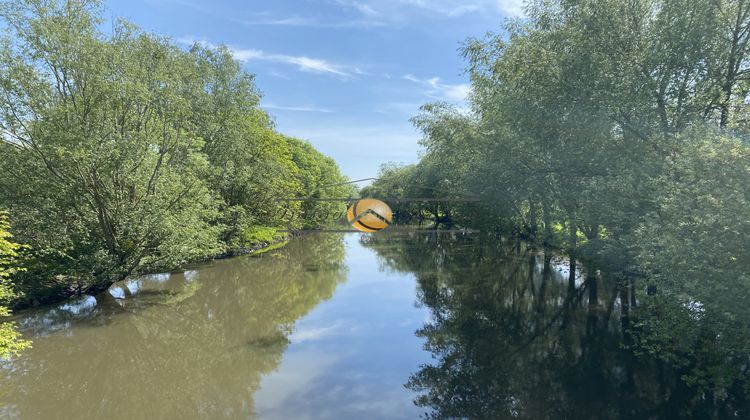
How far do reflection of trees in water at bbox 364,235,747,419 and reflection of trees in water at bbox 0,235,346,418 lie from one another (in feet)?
16.6

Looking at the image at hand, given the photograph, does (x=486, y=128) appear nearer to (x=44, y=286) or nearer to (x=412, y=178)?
(x=44, y=286)

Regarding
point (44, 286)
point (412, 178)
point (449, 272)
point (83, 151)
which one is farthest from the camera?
point (412, 178)

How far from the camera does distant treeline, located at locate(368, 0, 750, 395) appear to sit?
285 inches

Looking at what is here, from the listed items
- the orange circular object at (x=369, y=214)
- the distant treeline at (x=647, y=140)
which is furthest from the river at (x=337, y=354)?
the orange circular object at (x=369, y=214)

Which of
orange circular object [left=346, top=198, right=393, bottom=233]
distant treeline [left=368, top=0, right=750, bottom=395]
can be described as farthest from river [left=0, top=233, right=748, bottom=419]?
orange circular object [left=346, top=198, right=393, bottom=233]

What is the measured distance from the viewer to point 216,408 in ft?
29.2

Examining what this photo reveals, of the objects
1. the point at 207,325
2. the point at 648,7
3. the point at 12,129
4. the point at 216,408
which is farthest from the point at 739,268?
the point at 12,129

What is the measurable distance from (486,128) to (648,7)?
702 centimetres

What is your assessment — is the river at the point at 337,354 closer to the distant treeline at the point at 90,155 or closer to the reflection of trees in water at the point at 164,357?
the reflection of trees in water at the point at 164,357

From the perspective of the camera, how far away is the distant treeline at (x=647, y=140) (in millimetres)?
7242

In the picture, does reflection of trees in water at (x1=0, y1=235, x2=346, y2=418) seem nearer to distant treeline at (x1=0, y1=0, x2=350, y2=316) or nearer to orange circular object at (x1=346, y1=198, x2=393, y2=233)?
distant treeline at (x1=0, y1=0, x2=350, y2=316)

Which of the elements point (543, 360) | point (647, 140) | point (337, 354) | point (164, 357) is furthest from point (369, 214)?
point (647, 140)

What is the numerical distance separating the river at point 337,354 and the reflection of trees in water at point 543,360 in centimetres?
5

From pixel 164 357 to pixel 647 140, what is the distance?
53.2 feet
